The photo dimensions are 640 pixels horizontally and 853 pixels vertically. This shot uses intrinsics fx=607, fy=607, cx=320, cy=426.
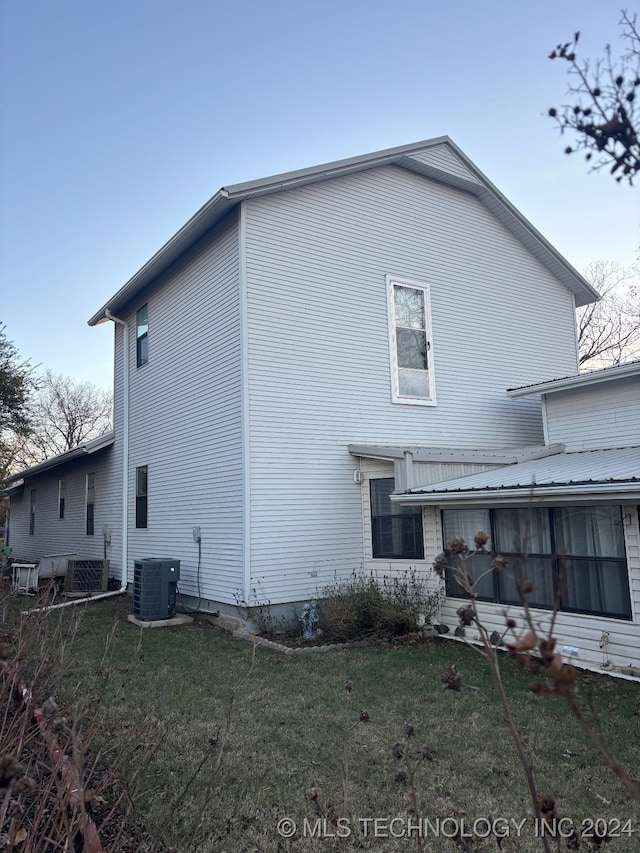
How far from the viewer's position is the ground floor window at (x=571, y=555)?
308 inches

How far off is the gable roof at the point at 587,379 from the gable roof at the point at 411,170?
4.28 metres

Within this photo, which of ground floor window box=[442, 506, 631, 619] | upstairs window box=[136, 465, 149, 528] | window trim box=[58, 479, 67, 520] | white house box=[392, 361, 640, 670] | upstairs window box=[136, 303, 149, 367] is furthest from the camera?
window trim box=[58, 479, 67, 520]

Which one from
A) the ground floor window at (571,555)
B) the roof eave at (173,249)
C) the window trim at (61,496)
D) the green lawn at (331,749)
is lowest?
the green lawn at (331,749)

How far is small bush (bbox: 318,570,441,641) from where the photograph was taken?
30.9 feet

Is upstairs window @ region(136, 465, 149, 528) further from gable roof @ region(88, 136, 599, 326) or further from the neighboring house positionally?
gable roof @ region(88, 136, 599, 326)

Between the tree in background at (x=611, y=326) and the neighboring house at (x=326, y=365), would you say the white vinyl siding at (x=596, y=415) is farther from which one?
the tree in background at (x=611, y=326)

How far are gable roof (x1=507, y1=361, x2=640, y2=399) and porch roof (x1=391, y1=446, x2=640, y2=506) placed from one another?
1.31 metres

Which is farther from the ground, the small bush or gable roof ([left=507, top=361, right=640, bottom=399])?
gable roof ([left=507, top=361, right=640, bottom=399])

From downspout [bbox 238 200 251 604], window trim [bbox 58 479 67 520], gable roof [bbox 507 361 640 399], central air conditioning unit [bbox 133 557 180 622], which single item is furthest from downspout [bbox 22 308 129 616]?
gable roof [bbox 507 361 640 399]

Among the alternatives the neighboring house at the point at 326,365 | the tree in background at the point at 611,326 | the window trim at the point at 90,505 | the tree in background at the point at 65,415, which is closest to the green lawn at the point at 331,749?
the neighboring house at the point at 326,365

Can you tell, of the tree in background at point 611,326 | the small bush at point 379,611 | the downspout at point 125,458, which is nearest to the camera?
the small bush at point 379,611

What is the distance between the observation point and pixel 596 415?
38.2ft

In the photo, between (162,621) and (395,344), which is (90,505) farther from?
(395,344)

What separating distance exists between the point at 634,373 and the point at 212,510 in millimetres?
7891
